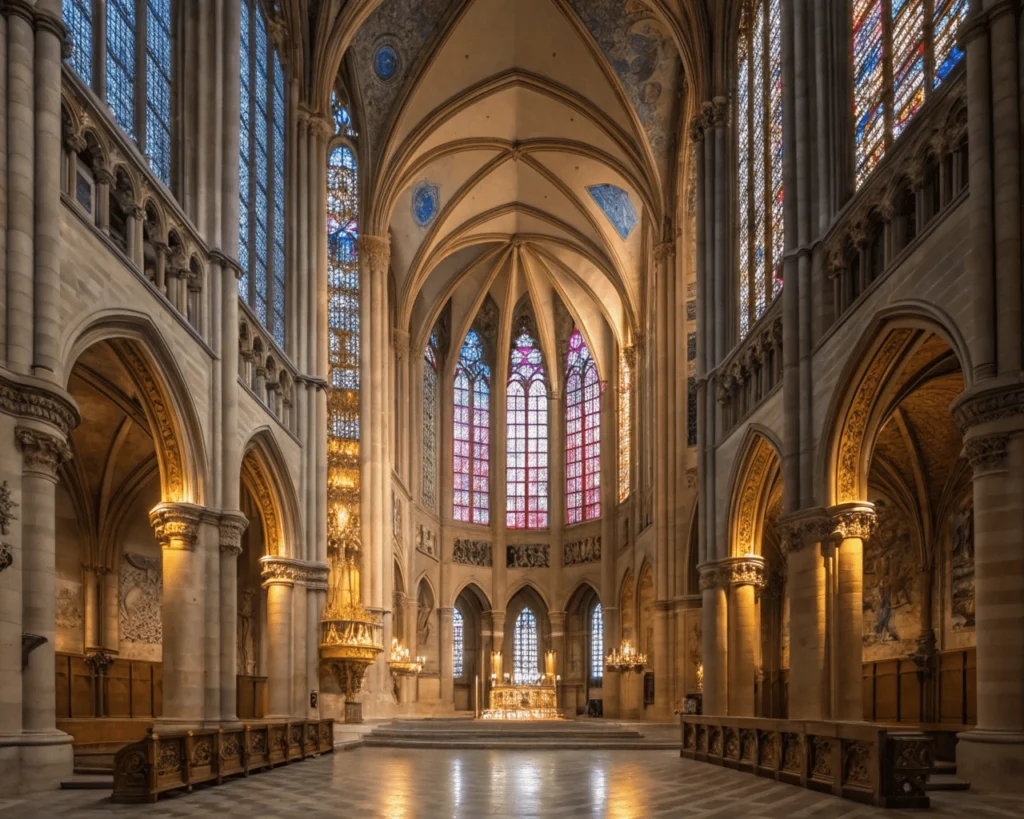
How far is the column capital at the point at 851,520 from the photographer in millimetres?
21078

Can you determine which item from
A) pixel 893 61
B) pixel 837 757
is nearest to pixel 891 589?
pixel 893 61

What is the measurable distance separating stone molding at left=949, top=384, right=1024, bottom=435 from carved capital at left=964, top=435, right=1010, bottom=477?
0.20 metres

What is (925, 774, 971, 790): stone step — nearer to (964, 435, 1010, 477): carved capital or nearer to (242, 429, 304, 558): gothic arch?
(964, 435, 1010, 477): carved capital

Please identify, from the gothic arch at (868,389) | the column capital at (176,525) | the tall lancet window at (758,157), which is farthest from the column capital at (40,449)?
the tall lancet window at (758,157)

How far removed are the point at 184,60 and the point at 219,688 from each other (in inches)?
455

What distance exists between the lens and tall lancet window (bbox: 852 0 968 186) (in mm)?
18594

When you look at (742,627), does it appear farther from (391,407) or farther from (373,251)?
(391,407)

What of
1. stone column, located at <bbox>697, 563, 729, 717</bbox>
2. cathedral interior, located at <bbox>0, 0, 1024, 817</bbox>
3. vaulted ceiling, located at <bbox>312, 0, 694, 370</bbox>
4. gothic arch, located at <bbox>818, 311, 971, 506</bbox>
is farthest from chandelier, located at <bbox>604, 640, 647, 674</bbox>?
gothic arch, located at <bbox>818, 311, 971, 506</bbox>

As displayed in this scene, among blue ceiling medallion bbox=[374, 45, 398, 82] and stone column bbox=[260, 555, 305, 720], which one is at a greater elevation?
blue ceiling medallion bbox=[374, 45, 398, 82]

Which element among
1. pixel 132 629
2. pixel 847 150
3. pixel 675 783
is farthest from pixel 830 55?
pixel 132 629

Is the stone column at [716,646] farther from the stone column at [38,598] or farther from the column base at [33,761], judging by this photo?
the stone column at [38,598]

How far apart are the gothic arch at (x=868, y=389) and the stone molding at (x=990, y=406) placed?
2941 mm

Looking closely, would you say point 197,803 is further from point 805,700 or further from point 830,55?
point 830,55

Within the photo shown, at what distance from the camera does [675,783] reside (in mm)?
17281
